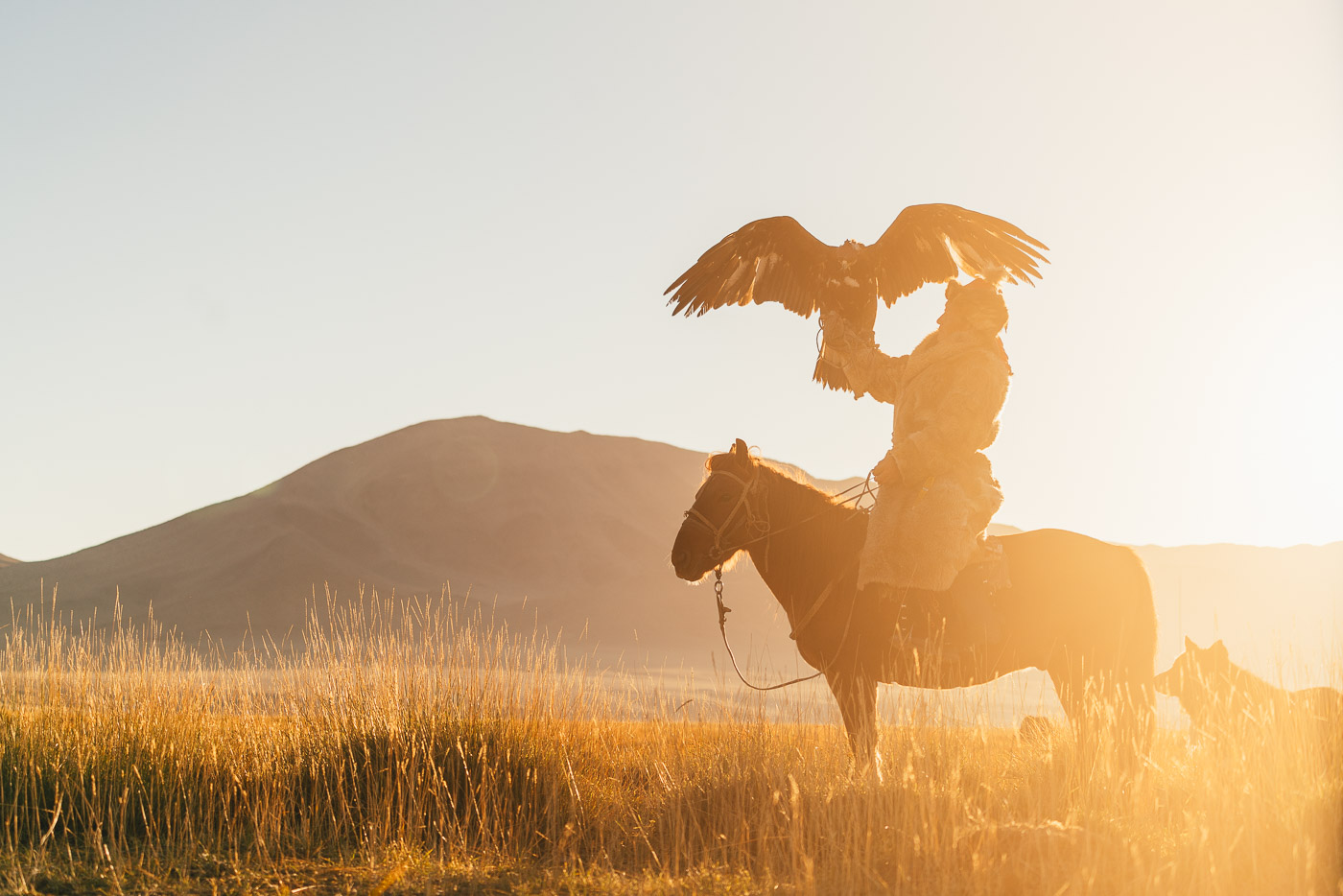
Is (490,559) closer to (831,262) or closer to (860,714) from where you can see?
(831,262)

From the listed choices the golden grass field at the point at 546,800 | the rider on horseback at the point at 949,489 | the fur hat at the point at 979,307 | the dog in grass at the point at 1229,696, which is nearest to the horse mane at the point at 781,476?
the rider on horseback at the point at 949,489

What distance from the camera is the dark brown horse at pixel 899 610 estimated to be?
5008mm

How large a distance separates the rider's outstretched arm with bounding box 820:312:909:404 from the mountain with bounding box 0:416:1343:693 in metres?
43.8

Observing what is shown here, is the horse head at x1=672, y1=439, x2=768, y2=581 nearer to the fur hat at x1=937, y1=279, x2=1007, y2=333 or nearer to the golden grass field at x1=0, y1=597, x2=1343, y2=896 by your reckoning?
the golden grass field at x1=0, y1=597, x2=1343, y2=896

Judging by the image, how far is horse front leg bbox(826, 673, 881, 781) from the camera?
4654mm

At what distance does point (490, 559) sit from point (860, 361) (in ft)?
219

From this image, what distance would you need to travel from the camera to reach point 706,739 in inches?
233

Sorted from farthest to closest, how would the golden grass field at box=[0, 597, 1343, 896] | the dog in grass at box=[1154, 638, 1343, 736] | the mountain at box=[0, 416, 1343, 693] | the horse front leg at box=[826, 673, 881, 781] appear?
the mountain at box=[0, 416, 1343, 693], the dog in grass at box=[1154, 638, 1343, 736], the horse front leg at box=[826, 673, 881, 781], the golden grass field at box=[0, 597, 1343, 896]

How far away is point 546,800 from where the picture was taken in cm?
509

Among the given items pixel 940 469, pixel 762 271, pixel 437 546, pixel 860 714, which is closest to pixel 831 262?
pixel 762 271

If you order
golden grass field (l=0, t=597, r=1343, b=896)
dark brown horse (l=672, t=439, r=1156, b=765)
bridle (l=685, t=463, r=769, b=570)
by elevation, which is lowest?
golden grass field (l=0, t=597, r=1343, b=896)

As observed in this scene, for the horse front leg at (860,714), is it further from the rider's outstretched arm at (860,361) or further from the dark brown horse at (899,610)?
the rider's outstretched arm at (860,361)

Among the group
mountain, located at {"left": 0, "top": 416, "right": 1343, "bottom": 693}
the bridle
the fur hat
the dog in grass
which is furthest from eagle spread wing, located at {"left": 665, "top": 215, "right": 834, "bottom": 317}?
mountain, located at {"left": 0, "top": 416, "right": 1343, "bottom": 693}

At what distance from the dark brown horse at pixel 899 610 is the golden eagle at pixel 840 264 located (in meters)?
1.25
